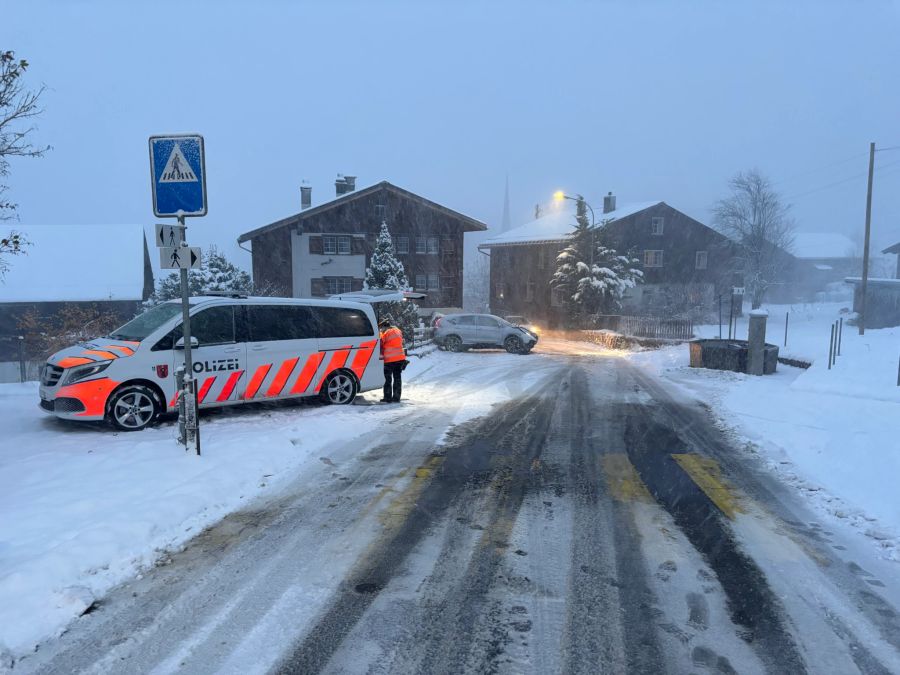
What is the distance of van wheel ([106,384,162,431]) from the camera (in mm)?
8109

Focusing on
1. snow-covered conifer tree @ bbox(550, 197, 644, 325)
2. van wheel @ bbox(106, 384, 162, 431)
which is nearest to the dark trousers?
van wheel @ bbox(106, 384, 162, 431)

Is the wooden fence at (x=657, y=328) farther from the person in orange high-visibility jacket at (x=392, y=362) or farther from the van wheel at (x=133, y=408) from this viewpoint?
the van wheel at (x=133, y=408)

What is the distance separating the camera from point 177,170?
23.1ft

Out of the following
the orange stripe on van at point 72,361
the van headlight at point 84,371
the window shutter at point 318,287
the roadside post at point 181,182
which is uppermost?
the roadside post at point 181,182

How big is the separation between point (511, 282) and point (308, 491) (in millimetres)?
48903

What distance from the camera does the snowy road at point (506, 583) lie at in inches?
138

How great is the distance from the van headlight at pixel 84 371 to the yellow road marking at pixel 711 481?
7.50 meters

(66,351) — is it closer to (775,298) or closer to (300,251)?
(300,251)

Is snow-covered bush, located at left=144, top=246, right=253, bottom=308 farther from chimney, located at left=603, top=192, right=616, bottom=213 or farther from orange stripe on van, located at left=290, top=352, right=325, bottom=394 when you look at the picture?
chimney, located at left=603, top=192, right=616, bottom=213

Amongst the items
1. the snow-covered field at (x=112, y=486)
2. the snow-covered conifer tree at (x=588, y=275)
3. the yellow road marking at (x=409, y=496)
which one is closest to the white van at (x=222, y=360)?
the snow-covered field at (x=112, y=486)

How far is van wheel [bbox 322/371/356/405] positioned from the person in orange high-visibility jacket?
0.78m

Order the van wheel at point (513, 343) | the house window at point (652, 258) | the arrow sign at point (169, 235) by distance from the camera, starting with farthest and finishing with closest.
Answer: the house window at point (652, 258) → the van wheel at point (513, 343) → the arrow sign at point (169, 235)

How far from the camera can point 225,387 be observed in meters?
9.13

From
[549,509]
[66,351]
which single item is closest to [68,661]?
[549,509]
